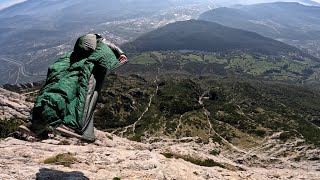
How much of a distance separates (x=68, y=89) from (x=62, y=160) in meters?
13.3

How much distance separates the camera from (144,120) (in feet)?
562

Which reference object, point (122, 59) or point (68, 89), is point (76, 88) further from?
point (122, 59)

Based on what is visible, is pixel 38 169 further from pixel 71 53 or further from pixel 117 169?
pixel 71 53

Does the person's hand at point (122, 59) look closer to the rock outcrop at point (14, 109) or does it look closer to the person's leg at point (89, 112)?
the person's leg at point (89, 112)

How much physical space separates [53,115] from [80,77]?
8.05 ft

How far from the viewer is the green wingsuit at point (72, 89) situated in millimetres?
13773

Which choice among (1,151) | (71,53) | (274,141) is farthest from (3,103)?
(274,141)

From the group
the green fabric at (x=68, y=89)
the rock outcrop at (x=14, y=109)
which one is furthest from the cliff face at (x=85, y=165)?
the rock outcrop at (x=14, y=109)

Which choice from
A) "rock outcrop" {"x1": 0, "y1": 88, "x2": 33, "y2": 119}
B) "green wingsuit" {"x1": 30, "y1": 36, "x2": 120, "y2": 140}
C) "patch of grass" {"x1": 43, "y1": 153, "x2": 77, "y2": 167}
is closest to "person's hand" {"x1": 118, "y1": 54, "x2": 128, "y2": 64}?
"green wingsuit" {"x1": 30, "y1": 36, "x2": 120, "y2": 140}

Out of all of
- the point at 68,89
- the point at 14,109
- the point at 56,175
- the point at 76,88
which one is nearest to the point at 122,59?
the point at 76,88

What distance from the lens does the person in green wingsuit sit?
45.3ft

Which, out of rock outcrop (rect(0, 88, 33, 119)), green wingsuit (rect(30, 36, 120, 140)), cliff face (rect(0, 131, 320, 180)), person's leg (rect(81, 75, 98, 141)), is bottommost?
rock outcrop (rect(0, 88, 33, 119))

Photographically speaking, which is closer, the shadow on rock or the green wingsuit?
the green wingsuit

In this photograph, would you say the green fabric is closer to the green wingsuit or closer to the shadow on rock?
the green wingsuit
